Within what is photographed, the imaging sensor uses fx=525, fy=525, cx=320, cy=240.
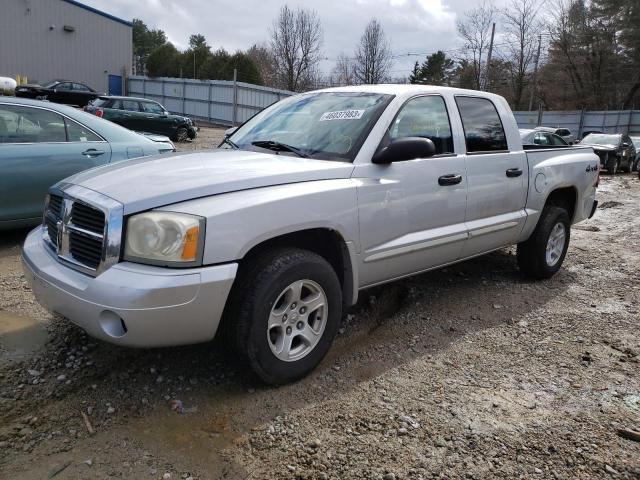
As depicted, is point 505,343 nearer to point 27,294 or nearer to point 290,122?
point 290,122

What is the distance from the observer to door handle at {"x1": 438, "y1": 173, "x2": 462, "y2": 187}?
148 inches

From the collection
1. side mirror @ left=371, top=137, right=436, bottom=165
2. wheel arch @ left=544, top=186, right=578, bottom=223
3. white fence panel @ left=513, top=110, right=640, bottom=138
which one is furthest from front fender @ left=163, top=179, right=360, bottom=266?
white fence panel @ left=513, top=110, right=640, bottom=138

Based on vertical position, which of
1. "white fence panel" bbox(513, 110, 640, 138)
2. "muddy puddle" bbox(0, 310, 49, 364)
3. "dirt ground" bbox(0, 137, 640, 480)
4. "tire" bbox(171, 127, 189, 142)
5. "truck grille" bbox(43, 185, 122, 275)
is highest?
"white fence panel" bbox(513, 110, 640, 138)

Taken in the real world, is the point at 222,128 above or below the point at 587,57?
below

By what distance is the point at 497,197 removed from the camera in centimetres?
436

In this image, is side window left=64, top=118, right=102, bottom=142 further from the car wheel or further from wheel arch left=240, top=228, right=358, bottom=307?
the car wheel

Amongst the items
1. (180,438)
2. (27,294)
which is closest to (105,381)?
(180,438)

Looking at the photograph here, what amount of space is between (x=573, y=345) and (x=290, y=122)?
2652 millimetres

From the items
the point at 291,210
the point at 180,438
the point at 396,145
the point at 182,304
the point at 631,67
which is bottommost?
the point at 180,438

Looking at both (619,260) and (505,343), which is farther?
(619,260)

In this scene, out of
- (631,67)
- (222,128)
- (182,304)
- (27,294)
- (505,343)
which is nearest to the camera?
(182,304)

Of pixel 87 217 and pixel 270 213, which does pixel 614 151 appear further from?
pixel 87 217

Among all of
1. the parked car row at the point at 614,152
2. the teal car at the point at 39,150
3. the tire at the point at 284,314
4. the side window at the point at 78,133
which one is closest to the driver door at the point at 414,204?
the tire at the point at 284,314

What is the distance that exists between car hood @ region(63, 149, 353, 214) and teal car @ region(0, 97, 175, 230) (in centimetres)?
242
